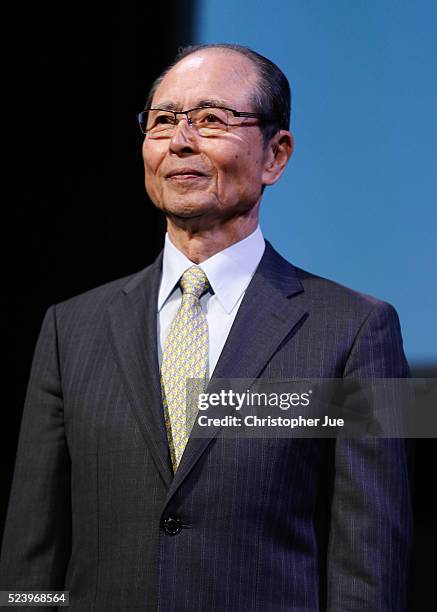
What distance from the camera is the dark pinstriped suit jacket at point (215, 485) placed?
57.0 inches

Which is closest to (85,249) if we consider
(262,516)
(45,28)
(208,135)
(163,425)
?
(45,28)

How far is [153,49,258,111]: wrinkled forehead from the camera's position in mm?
1683

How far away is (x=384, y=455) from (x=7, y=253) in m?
1.25

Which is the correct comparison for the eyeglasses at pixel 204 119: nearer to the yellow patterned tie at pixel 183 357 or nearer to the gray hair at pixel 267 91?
the gray hair at pixel 267 91

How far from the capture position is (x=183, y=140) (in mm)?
1649

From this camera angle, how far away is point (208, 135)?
167 cm

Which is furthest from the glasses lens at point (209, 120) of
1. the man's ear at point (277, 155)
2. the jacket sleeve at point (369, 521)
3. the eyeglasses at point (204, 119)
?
the jacket sleeve at point (369, 521)

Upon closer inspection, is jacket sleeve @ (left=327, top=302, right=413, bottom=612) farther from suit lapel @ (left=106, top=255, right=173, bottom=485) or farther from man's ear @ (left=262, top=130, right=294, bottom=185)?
man's ear @ (left=262, top=130, right=294, bottom=185)

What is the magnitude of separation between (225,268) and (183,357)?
204 millimetres

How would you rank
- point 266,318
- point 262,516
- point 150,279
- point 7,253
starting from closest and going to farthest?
point 262,516 < point 266,318 < point 150,279 < point 7,253

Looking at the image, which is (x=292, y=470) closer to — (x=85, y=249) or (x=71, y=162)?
(x=85, y=249)

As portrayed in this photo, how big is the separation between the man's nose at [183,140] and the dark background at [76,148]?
2.19 ft

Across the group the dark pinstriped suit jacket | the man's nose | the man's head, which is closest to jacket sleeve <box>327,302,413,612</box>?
the dark pinstriped suit jacket

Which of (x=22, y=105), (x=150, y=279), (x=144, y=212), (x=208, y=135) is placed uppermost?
(x=22, y=105)
